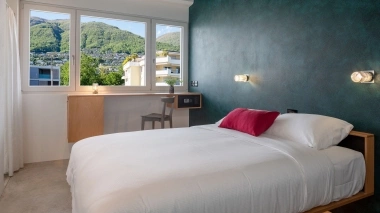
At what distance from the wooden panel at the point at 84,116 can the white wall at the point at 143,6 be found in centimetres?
146

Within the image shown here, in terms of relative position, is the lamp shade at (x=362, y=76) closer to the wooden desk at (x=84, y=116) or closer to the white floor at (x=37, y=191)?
the white floor at (x=37, y=191)

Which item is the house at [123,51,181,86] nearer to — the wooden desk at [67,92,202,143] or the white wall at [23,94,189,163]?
the white wall at [23,94,189,163]

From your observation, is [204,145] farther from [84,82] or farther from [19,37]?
[19,37]

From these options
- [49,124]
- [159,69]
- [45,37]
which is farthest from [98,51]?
[49,124]

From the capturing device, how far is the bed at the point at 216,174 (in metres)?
1.27

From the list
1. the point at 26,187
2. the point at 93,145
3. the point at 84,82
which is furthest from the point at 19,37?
the point at 93,145

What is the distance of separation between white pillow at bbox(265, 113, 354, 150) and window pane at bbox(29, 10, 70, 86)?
3255 mm

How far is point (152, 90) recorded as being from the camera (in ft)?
15.0

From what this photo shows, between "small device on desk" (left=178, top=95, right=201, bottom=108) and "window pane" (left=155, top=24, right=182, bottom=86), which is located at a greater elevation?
"window pane" (left=155, top=24, right=182, bottom=86)

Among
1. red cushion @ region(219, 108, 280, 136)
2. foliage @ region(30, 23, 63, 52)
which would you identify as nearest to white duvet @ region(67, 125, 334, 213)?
red cushion @ region(219, 108, 280, 136)

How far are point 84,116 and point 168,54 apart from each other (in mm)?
1880

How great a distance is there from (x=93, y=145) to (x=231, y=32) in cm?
255

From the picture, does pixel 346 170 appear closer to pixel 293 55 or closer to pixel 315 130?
pixel 315 130

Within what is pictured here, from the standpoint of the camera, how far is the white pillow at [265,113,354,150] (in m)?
2.01
